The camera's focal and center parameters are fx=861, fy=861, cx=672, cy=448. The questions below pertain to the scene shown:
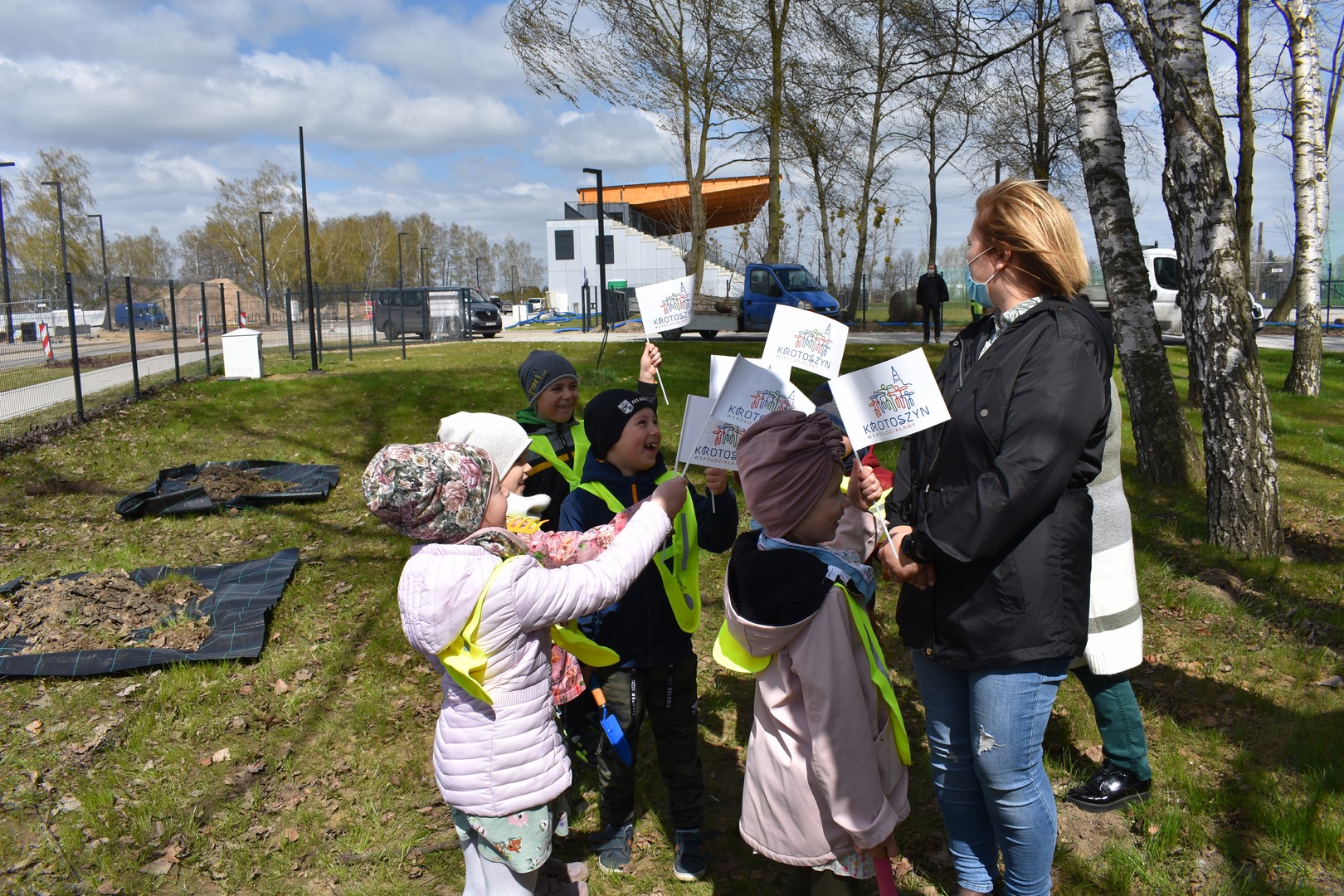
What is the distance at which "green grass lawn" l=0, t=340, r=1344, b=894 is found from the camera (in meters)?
2.98

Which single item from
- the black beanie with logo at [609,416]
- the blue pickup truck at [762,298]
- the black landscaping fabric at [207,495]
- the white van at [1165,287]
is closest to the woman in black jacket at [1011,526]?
the black beanie with logo at [609,416]

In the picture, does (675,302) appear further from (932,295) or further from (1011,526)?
(932,295)

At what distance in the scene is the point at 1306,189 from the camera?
39.1 feet

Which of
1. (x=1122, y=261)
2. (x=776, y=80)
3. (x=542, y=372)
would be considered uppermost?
(x=776, y=80)

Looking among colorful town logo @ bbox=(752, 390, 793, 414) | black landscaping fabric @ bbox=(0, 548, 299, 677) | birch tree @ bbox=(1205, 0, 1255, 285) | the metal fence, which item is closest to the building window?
the metal fence

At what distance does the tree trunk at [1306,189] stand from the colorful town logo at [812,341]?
1057 cm

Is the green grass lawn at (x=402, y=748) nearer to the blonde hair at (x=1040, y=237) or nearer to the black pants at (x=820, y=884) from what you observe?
the black pants at (x=820, y=884)

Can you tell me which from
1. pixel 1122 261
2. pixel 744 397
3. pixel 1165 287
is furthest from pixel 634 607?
pixel 1165 287

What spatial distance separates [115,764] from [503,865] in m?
2.35

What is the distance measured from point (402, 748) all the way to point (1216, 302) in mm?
5013

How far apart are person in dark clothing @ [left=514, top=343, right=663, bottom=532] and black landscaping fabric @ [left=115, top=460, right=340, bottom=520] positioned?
431 centimetres

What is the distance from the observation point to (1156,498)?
6262 mm

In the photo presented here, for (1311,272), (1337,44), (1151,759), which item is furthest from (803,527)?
(1337,44)

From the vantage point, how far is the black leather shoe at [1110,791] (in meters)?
3.02
